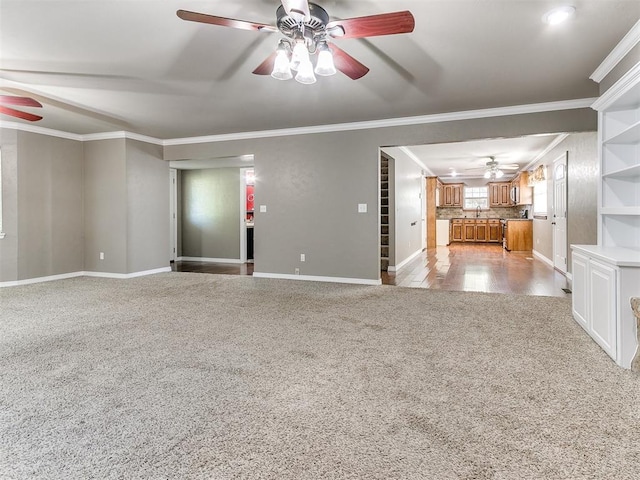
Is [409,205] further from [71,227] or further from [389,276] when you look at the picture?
[71,227]

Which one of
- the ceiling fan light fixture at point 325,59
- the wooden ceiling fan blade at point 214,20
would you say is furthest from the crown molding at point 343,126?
the wooden ceiling fan blade at point 214,20

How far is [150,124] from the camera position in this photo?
548 cm

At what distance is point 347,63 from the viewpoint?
2646mm

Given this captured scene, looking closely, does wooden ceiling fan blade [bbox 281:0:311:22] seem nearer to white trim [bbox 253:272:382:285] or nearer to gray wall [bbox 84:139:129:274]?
white trim [bbox 253:272:382:285]

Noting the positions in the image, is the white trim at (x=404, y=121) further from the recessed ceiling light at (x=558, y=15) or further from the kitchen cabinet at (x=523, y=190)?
the kitchen cabinet at (x=523, y=190)

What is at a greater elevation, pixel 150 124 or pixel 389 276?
pixel 150 124

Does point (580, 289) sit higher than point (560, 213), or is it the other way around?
point (560, 213)

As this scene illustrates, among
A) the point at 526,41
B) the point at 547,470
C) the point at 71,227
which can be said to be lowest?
the point at 547,470

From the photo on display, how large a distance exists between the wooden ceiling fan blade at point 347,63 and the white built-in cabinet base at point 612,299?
2204 mm

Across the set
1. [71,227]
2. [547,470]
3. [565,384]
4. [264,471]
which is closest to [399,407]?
[547,470]

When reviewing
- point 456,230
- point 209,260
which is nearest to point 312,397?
point 209,260

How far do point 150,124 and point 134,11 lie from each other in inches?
128

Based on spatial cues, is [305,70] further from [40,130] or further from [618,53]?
[40,130]

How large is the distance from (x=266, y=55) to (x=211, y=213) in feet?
19.2
